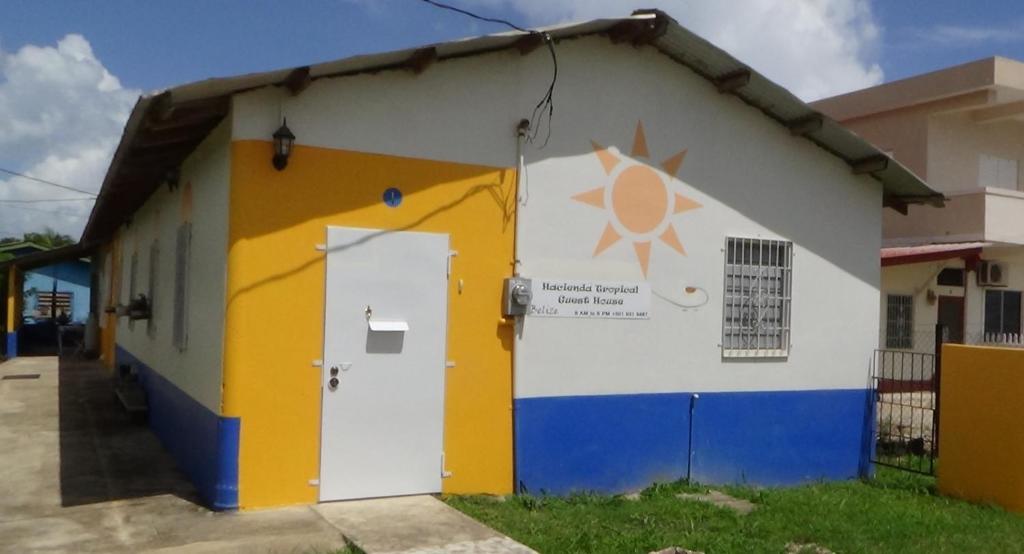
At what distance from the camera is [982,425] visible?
9.37 meters

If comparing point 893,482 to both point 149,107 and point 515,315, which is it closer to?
point 515,315

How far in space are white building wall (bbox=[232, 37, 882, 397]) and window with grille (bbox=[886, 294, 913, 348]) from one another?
520 cm

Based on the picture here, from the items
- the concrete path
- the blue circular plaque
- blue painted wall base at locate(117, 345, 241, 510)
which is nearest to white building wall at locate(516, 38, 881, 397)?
the blue circular plaque

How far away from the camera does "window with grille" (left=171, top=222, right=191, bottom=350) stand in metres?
9.07

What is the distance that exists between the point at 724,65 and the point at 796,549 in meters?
4.90

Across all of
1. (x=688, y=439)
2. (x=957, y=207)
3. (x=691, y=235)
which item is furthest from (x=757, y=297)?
(x=957, y=207)

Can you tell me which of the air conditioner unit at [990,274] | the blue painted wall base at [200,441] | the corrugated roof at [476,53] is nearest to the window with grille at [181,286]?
the blue painted wall base at [200,441]

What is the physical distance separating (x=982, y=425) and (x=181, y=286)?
330 inches

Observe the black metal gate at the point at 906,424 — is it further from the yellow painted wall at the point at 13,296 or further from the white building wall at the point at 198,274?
the yellow painted wall at the point at 13,296

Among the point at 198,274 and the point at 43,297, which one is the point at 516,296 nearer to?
the point at 198,274

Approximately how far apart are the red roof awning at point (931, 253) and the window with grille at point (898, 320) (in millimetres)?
950

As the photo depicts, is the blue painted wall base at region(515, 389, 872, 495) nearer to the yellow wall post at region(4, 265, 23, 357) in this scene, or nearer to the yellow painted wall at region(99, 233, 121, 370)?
the yellow painted wall at region(99, 233, 121, 370)

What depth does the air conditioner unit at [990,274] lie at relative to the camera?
54.1 feet

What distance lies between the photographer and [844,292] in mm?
10578
